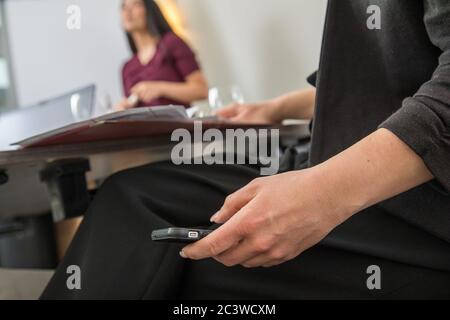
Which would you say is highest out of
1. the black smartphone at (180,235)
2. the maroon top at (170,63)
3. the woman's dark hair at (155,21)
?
the woman's dark hair at (155,21)

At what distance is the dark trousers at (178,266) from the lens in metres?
0.47

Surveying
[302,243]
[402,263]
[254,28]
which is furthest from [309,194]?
[254,28]

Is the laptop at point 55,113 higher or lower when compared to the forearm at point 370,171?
higher

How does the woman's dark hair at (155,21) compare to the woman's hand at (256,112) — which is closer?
the woman's hand at (256,112)

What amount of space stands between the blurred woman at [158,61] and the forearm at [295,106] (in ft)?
3.76

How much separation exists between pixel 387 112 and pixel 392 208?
0.11m

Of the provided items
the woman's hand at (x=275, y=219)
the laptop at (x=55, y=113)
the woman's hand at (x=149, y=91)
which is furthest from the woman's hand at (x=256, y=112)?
the woman's hand at (x=149, y=91)

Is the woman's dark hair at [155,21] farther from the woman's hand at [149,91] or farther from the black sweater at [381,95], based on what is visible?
the black sweater at [381,95]

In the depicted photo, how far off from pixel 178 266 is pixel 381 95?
11.2 inches

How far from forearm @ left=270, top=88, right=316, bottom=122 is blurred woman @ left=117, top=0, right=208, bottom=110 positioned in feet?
3.76

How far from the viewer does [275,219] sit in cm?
39

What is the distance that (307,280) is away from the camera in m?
0.48

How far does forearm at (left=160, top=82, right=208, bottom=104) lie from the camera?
2.10m

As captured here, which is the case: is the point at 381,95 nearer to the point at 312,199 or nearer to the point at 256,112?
the point at 312,199
